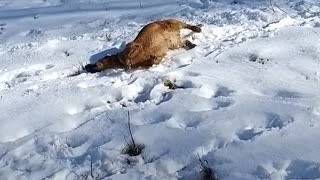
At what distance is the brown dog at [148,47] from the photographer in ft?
14.1

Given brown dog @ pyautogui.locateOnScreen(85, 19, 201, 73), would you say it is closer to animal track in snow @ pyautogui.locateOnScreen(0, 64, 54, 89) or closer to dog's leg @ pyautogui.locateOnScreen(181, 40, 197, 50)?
dog's leg @ pyautogui.locateOnScreen(181, 40, 197, 50)

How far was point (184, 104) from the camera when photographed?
3.53m

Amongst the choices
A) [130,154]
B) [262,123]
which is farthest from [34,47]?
[262,123]

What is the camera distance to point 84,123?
141 inches

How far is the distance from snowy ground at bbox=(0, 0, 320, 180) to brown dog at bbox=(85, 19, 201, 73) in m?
0.09

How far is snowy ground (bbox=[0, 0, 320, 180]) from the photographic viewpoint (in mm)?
2947

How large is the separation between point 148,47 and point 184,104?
107 centimetres

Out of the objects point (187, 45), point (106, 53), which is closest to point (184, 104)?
point (187, 45)

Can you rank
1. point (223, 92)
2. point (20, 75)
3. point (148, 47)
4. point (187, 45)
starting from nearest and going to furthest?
point (223, 92)
point (148, 47)
point (187, 45)
point (20, 75)

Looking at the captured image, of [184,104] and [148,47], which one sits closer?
[184,104]

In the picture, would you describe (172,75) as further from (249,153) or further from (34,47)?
(34,47)

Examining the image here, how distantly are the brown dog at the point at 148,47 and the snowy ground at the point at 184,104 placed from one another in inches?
3.7

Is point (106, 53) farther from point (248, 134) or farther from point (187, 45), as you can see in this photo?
point (248, 134)

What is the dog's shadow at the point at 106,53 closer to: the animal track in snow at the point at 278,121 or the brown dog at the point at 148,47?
the brown dog at the point at 148,47
